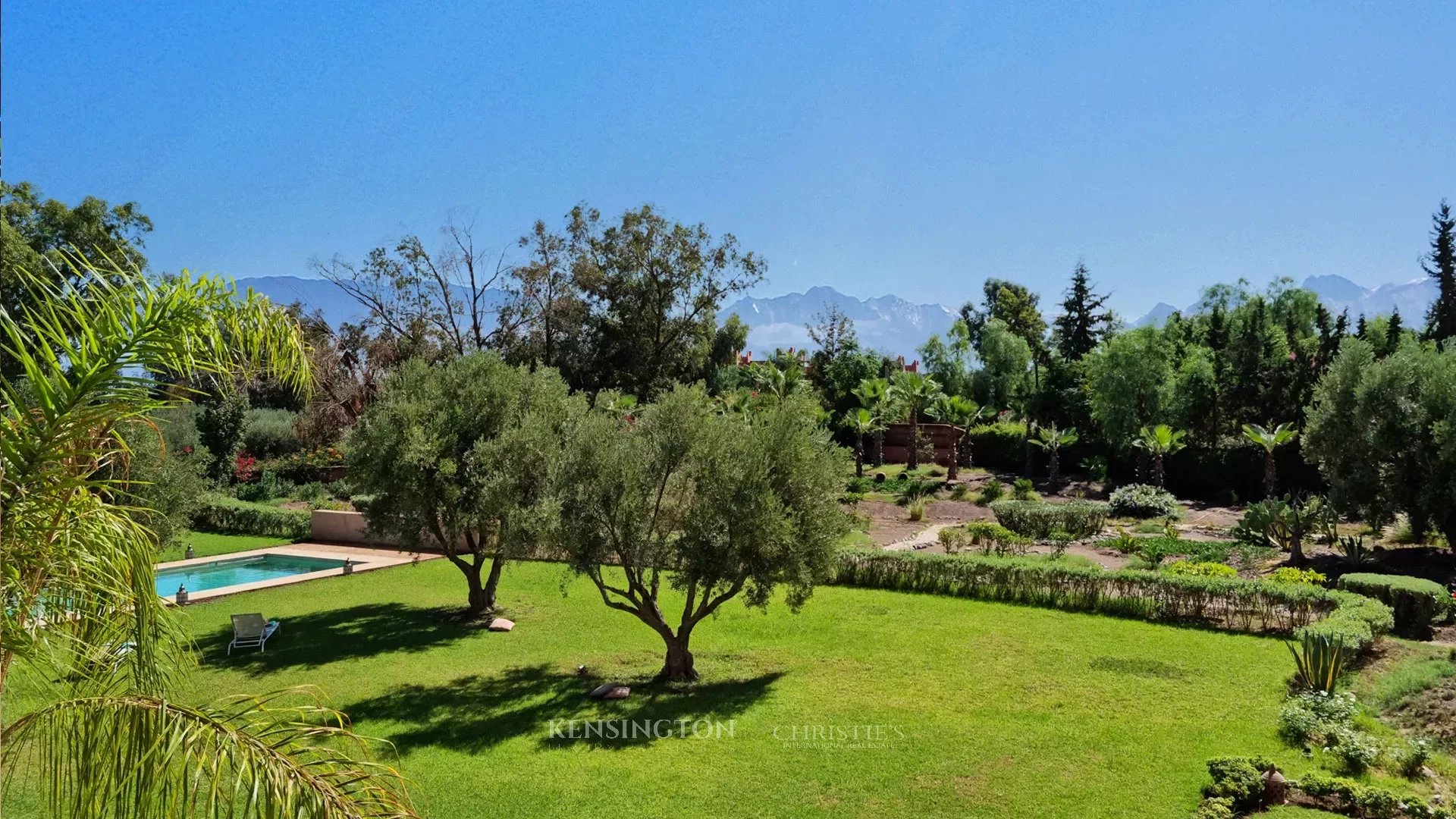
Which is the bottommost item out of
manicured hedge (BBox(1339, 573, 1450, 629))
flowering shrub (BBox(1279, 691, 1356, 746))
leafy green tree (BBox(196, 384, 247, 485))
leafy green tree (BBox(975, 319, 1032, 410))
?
flowering shrub (BBox(1279, 691, 1356, 746))

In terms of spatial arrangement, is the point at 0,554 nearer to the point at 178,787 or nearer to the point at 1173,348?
the point at 178,787

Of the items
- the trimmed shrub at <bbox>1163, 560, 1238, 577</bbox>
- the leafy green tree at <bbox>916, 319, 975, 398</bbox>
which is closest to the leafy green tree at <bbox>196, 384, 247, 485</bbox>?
the trimmed shrub at <bbox>1163, 560, 1238, 577</bbox>

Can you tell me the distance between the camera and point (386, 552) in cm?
2475

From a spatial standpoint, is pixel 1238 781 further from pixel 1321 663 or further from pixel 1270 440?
pixel 1270 440

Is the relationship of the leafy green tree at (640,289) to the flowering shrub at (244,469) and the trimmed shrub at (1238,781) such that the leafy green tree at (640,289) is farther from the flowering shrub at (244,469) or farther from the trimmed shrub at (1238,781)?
the trimmed shrub at (1238,781)

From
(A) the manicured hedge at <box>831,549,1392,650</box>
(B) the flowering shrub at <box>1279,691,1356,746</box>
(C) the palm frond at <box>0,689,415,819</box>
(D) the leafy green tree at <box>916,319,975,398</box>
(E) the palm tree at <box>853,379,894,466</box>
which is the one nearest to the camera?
(C) the palm frond at <box>0,689,415,819</box>

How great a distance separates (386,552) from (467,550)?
3.79 metres

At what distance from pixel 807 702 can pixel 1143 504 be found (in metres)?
20.5

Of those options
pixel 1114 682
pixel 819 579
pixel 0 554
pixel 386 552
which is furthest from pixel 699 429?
pixel 386 552

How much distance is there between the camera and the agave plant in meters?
11.0

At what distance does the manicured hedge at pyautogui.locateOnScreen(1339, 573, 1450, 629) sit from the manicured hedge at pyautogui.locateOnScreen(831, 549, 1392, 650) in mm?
607

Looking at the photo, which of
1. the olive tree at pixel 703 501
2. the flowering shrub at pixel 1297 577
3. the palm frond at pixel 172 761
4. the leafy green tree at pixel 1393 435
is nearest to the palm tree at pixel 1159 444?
the leafy green tree at pixel 1393 435

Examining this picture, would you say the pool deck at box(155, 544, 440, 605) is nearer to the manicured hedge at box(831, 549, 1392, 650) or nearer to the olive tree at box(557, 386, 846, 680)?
the olive tree at box(557, 386, 846, 680)

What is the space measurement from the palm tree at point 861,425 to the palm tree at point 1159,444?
11098 mm
